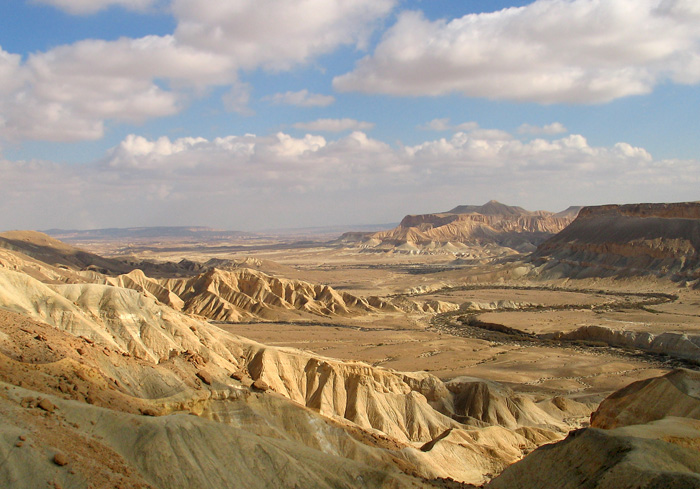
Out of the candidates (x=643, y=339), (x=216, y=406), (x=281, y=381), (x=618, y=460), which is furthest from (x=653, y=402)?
(x=643, y=339)

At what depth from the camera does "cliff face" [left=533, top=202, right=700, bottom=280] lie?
10606cm

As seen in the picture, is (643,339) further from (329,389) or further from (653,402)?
(329,389)

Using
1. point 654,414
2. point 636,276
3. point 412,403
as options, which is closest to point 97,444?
point 412,403

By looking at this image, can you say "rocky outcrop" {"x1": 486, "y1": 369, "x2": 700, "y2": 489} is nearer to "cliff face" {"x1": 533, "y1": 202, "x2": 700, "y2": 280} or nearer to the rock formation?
the rock formation

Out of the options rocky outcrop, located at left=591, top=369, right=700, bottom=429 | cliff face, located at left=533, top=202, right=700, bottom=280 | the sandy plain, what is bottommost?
the sandy plain

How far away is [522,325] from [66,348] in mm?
58848

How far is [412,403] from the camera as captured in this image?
34.5 meters

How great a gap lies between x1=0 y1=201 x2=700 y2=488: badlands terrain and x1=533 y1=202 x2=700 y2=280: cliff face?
20.1 m

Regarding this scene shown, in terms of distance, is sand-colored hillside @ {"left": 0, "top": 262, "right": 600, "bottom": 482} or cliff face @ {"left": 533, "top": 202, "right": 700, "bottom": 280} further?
cliff face @ {"left": 533, "top": 202, "right": 700, "bottom": 280}

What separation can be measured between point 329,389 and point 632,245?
9845 cm

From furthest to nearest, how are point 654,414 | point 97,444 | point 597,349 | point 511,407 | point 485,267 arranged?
point 485,267 < point 597,349 < point 511,407 < point 654,414 < point 97,444

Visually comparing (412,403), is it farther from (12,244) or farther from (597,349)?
(12,244)

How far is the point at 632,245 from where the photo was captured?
113375mm

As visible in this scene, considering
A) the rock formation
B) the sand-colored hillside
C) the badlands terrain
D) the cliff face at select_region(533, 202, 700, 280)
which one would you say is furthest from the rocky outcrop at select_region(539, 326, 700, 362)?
the cliff face at select_region(533, 202, 700, 280)
